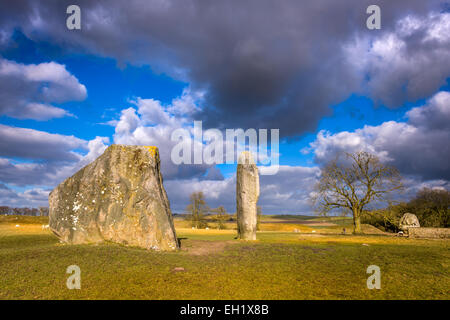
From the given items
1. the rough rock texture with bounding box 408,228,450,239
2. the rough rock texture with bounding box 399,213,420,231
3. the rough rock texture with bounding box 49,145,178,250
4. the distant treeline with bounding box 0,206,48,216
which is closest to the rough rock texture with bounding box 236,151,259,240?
the rough rock texture with bounding box 49,145,178,250

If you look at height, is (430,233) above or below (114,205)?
below

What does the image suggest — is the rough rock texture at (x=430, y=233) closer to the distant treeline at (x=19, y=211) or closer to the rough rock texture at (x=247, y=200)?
the rough rock texture at (x=247, y=200)

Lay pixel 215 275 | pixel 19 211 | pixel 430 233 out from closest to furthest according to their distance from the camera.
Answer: pixel 215 275 → pixel 430 233 → pixel 19 211

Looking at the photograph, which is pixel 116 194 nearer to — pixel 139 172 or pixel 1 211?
pixel 139 172

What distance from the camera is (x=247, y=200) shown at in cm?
1992

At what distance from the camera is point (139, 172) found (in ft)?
45.8

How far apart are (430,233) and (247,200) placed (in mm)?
16709

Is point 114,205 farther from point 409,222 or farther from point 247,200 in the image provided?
point 409,222

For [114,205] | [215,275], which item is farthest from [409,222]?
[114,205]

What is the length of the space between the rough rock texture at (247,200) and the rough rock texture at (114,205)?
7.29 metres

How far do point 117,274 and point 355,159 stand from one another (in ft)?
96.8

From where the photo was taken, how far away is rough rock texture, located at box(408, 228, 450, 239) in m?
23.1

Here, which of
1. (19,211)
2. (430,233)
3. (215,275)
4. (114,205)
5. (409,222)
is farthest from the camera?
(19,211)

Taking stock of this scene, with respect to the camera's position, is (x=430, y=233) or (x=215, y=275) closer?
(x=215, y=275)
